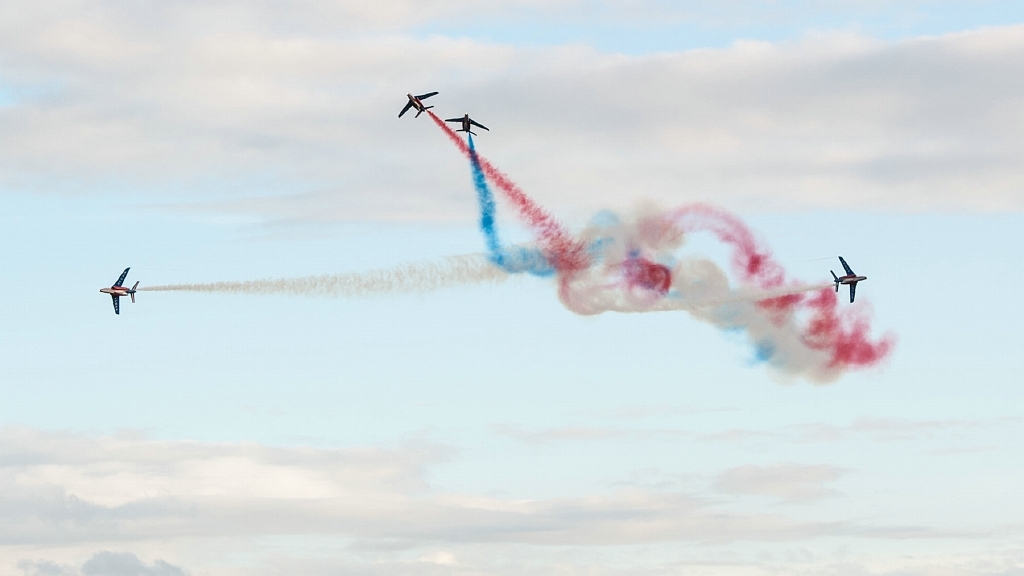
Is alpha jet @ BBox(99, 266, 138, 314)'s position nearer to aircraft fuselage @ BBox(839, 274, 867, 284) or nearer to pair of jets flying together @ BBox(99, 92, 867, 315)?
pair of jets flying together @ BBox(99, 92, 867, 315)

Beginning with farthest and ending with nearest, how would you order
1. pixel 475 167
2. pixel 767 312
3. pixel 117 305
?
pixel 117 305
pixel 767 312
pixel 475 167

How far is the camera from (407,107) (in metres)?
154

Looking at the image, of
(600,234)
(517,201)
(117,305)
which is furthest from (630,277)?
(117,305)

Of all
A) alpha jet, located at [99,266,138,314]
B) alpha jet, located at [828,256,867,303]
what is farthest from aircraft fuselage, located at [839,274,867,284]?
alpha jet, located at [99,266,138,314]

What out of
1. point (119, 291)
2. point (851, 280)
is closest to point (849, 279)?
point (851, 280)

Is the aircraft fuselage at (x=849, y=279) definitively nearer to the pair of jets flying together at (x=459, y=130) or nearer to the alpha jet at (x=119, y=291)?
the pair of jets flying together at (x=459, y=130)

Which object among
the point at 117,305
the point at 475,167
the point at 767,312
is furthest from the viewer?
the point at 117,305

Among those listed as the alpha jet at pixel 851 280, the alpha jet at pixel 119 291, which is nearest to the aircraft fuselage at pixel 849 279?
the alpha jet at pixel 851 280

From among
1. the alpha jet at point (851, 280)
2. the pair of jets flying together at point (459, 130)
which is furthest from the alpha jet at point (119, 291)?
the alpha jet at point (851, 280)

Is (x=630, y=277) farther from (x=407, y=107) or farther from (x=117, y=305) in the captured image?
(x=117, y=305)

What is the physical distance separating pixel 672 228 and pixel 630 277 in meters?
6.84

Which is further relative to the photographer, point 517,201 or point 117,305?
point 117,305

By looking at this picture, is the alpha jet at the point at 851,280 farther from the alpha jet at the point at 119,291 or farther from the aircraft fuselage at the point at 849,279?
the alpha jet at the point at 119,291

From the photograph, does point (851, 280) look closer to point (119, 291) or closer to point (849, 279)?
point (849, 279)
